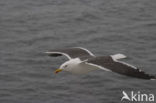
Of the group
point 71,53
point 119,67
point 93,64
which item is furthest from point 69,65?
Answer: point 119,67

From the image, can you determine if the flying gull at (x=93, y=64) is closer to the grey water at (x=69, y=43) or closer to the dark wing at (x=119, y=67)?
the dark wing at (x=119, y=67)

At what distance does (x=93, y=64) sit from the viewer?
15852 mm

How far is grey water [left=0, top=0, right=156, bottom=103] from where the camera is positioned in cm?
1777

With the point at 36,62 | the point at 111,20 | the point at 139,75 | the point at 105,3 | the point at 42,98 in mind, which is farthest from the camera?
the point at 105,3

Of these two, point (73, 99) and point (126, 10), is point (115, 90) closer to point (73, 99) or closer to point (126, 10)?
point (73, 99)

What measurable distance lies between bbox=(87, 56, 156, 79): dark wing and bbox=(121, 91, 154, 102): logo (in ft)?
5.52

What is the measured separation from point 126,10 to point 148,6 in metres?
0.93

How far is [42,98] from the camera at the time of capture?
1733 cm

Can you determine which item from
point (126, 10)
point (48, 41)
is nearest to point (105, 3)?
point (126, 10)

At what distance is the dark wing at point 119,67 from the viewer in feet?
49.5

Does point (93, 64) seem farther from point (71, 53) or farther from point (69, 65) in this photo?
point (71, 53)

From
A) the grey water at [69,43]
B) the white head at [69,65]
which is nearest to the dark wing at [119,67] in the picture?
the white head at [69,65]

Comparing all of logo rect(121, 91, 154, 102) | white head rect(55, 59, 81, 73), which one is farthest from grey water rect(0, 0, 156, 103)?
white head rect(55, 59, 81, 73)

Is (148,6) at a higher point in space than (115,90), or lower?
higher
